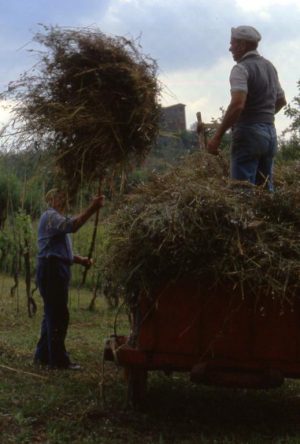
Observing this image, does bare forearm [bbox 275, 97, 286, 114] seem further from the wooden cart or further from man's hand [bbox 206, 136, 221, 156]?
the wooden cart

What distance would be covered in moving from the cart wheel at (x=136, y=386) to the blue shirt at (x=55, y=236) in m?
1.88

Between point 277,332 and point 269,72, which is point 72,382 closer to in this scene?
point 277,332

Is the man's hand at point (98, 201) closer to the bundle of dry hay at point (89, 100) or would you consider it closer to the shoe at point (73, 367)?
the bundle of dry hay at point (89, 100)

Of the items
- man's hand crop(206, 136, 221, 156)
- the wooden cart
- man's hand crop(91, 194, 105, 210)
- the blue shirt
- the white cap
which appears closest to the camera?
the wooden cart

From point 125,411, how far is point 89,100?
96.8 inches

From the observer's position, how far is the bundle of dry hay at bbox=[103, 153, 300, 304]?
4.64 metres

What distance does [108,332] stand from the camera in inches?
421

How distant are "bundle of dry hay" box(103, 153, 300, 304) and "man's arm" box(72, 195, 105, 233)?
138cm

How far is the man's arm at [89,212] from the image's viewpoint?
661cm

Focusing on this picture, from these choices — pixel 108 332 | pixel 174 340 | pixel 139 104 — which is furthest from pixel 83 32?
pixel 108 332

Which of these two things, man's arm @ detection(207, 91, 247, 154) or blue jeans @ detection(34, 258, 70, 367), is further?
blue jeans @ detection(34, 258, 70, 367)

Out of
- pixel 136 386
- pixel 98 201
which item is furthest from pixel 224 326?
pixel 98 201

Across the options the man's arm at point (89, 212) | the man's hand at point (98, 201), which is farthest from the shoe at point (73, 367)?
the man's hand at point (98, 201)

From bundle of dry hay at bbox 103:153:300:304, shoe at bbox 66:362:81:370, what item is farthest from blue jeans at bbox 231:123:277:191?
shoe at bbox 66:362:81:370
